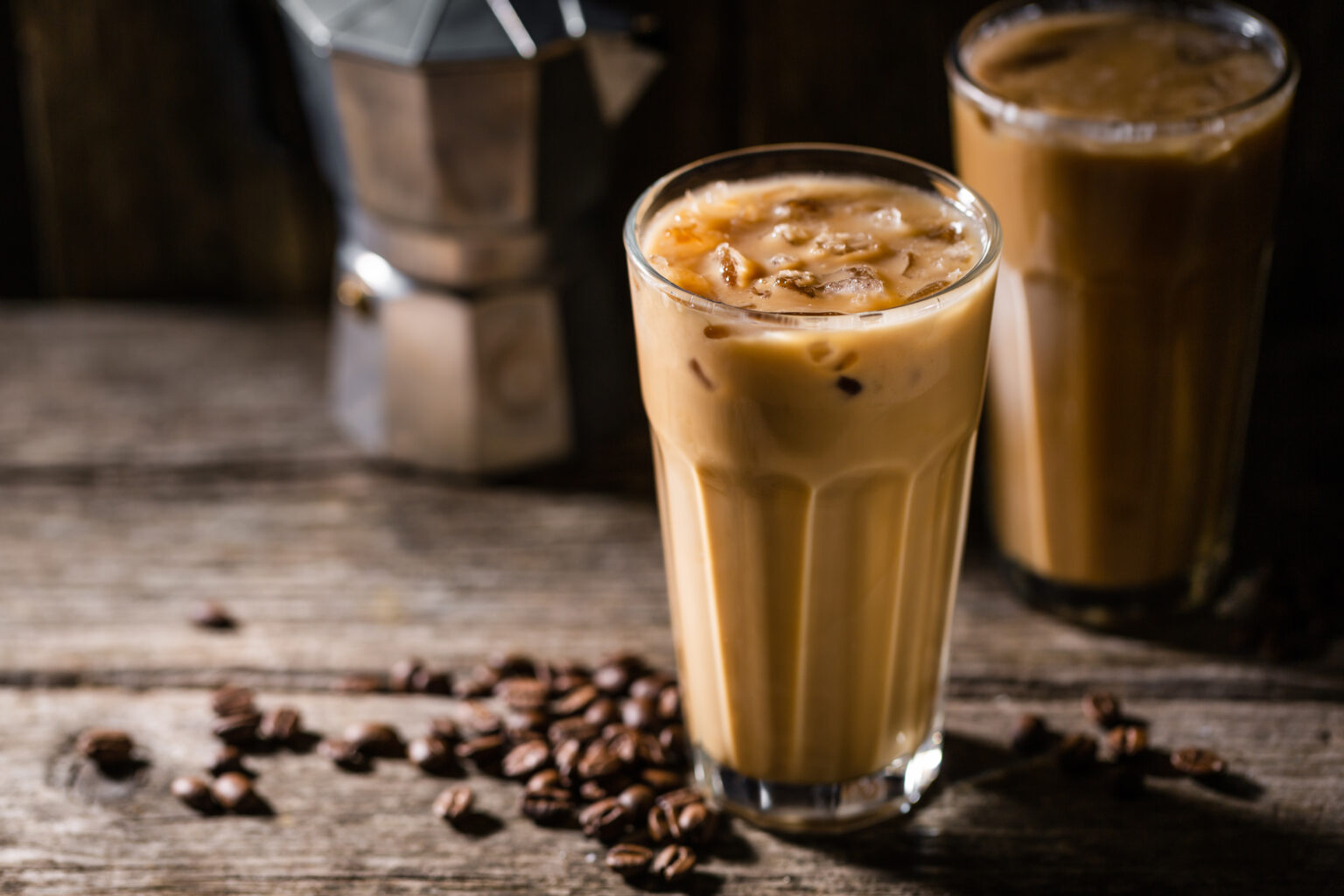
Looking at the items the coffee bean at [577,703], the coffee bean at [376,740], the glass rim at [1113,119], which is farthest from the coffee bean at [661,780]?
the glass rim at [1113,119]

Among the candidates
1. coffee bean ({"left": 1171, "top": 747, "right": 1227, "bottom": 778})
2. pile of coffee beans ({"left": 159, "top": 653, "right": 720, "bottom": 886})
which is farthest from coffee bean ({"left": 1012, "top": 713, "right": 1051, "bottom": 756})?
pile of coffee beans ({"left": 159, "top": 653, "right": 720, "bottom": 886})

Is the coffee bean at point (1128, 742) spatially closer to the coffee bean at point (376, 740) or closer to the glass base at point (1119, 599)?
the glass base at point (1119, 599)

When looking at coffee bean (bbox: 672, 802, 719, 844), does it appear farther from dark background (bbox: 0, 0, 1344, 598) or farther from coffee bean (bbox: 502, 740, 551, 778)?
dark background (bbox: 0, 0, 1344, 598)

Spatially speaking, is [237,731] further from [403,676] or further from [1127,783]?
[1127,783]

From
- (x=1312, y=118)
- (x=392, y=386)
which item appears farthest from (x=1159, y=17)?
(x=392, y=386)

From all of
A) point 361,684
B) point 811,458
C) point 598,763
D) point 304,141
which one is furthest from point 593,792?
point 304,141

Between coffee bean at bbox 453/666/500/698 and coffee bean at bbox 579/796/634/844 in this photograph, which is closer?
coffee bean at bbox 579/796/634/844
